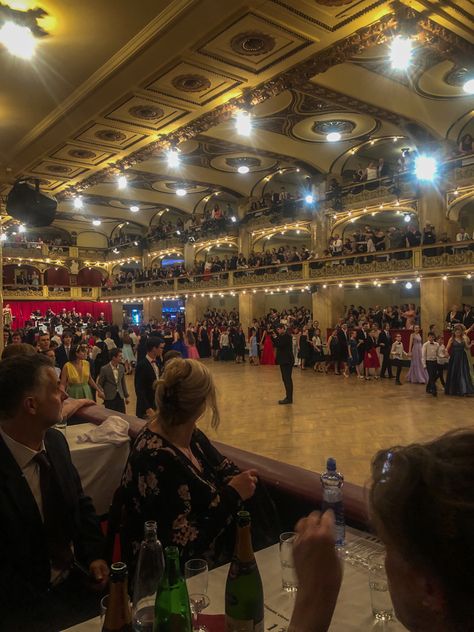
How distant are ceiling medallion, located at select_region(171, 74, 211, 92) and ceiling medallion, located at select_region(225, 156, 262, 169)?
12731 mm

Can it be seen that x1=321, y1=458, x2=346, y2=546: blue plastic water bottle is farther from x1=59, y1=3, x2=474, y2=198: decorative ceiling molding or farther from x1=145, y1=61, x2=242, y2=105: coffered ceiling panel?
x1=145, y1=61, x2=242, y2=105: coffered ceiling panel

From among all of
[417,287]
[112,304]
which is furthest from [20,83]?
[112,304]

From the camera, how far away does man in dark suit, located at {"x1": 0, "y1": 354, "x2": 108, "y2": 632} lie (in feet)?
5.82

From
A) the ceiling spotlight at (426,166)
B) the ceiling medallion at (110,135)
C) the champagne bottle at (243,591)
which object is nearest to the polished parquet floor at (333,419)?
the champagne bottle at (243,591)

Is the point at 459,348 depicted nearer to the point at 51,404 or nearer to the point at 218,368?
the point at 218,368

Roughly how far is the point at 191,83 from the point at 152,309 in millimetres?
23095

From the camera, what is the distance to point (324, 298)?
1850 centimetres

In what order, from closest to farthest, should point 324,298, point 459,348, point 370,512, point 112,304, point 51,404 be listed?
point 370,512 < point 51,404 < point 459,348 < point 324,298 < point 112,304

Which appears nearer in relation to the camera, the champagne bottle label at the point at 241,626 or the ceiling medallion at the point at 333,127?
the champagne bottle label at the point at 241,626

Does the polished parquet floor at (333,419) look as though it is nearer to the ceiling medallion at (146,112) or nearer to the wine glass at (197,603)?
the wine glass at (197,603)

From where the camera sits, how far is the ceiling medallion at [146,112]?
6.04 m

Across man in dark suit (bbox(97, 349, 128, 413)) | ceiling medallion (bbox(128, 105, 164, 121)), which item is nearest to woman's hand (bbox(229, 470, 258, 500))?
man in dark suit (bbox(97, 349, 128, 413))

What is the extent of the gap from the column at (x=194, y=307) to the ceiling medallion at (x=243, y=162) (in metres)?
8.11

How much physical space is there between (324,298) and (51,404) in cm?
1705
